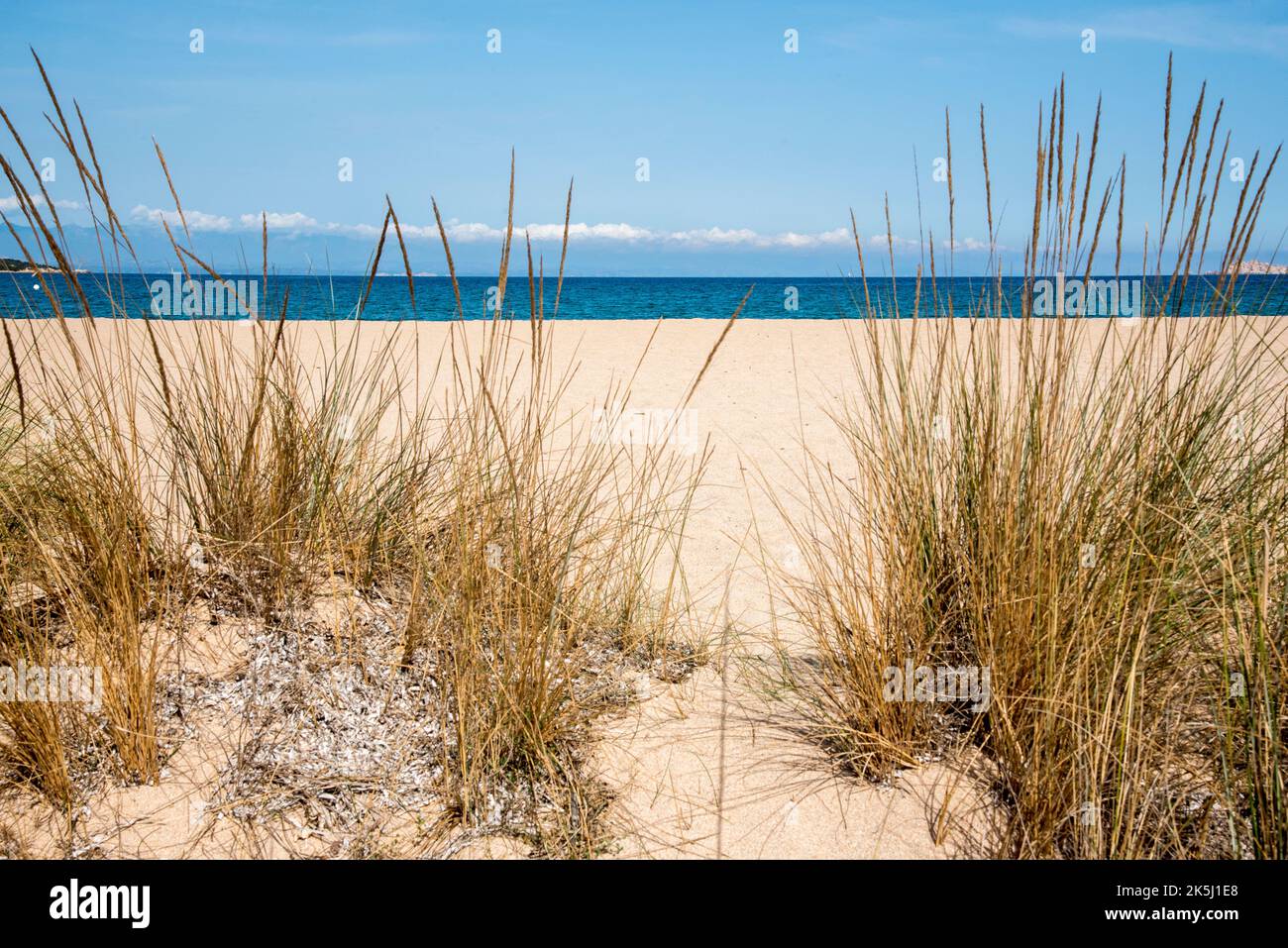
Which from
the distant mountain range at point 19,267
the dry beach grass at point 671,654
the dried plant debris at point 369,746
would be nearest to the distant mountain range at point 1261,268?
the dry beach grass at point 671,654

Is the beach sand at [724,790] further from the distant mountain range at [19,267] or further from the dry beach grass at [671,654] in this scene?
the distant mountain range at [19,267]

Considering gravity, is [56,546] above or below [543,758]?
above

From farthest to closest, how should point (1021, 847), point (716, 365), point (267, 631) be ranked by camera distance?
point (716, 365), point (267, 631), point (1021, 847)

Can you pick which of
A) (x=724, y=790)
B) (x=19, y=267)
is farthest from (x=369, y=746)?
(x=19, y=267)

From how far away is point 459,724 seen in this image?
1.54 m

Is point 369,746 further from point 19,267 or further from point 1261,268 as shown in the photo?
point 1261,268

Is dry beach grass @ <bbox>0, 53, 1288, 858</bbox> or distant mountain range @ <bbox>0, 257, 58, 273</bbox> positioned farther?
distant mountain range @ <bbox>0, 257, 58, 273</bbox>

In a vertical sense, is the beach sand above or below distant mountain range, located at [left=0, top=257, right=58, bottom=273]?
below

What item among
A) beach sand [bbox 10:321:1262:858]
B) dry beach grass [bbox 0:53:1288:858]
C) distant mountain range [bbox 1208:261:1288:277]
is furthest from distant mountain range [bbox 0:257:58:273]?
distant mountain range [bbox 1208:261:1288:277]

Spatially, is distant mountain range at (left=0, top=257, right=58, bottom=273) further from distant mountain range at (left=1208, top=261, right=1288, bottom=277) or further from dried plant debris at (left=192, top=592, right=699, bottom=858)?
distant mountain range at (left=1208, top=261, right=1288, bottom=277)

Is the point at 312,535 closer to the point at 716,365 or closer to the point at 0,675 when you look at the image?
the point at 0,675
